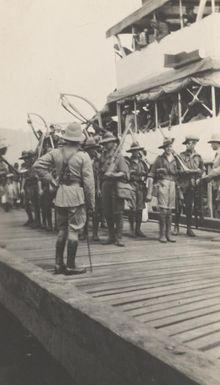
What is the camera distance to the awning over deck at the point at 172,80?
11.5 meters

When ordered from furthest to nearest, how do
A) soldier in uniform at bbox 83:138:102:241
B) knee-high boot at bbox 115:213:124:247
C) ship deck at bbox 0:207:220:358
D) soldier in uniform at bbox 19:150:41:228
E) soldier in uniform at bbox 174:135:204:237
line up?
soldier in uniform at bbox 19:150:41:228 < soldier in uniform at bbox 174:135:204:237 < soldier in uniform at bbox 83:138:102:241 < knee-high boot at bbox 115:213:124:247 < ship deck at bbox 0:207:220:358

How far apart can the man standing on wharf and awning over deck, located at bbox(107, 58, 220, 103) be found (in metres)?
6.96

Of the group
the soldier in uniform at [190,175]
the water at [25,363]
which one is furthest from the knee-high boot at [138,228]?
→ the water at [25,363]

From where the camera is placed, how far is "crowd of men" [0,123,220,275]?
16.8 feet

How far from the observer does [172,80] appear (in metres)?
13.4

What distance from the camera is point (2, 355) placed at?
530cm

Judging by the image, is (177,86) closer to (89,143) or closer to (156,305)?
(89,143)

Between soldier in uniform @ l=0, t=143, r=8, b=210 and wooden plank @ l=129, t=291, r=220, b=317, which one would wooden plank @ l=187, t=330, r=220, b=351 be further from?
soldier in uniform @ l=0, t=143, r=8, b=210

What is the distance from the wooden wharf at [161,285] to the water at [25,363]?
81 centimetres

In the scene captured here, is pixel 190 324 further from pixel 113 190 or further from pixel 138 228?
pixel 138 228

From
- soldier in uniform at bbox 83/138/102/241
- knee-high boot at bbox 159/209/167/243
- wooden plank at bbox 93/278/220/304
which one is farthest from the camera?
soldier in uniform at bbox 83/138/102/241

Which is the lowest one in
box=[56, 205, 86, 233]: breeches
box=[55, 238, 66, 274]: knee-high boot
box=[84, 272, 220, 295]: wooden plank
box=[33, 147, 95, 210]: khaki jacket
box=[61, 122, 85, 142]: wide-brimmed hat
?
box=[84, 272, 220, 295]: wooden plank

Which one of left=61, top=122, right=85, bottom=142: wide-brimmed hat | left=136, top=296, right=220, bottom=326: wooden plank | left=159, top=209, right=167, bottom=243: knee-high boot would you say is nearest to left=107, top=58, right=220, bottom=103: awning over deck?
left=159, top=209, right=167, bottom=243: knee-high boot

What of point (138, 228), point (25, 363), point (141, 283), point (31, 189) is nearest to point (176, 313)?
point (141, 283)
